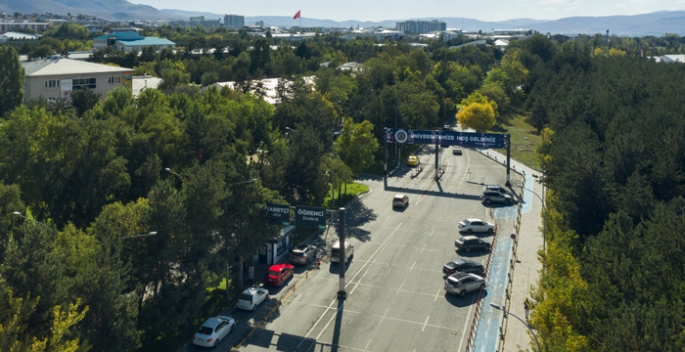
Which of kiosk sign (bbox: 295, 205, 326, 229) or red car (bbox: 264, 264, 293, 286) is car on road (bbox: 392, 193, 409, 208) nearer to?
red car (bbox: 264, 264, 293, 286)

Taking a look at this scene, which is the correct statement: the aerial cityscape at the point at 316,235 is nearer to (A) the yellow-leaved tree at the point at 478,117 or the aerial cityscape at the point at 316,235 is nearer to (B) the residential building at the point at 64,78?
(B) the residential building at the point at 64,78

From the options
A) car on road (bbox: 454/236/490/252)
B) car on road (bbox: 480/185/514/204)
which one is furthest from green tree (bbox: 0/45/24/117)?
car on road (bbox: 480/185/514/204)

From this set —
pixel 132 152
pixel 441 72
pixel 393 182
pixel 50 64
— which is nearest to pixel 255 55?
pixel 441 72

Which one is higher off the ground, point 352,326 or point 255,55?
point 255,55

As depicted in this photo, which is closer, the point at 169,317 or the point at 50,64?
the point at 169,317

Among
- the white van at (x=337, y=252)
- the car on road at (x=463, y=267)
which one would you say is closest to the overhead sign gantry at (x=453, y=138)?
the white van at (x=337, y=252)

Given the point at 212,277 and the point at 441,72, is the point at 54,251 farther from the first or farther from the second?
the point at 441,72
